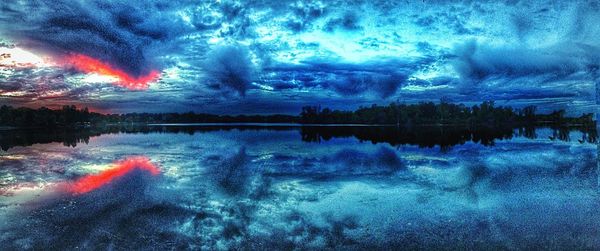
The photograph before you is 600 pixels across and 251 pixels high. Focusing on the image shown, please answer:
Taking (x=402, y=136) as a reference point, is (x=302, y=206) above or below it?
above

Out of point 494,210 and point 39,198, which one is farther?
point 39,198

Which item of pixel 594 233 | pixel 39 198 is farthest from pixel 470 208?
pixel 39 198

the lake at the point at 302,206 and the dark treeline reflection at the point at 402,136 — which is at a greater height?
the lake at the point at 302,206

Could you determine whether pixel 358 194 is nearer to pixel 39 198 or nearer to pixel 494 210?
pixel 494 210

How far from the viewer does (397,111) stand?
131 m

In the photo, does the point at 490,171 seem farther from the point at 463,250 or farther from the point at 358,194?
the point at 463,250

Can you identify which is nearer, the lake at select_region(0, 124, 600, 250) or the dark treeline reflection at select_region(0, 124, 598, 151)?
the lake at select_region(0, 124, 600, 250)

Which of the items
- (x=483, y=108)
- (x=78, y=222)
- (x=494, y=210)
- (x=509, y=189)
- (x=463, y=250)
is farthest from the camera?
(x=483, y=108)

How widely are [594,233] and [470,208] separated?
285 centimetres

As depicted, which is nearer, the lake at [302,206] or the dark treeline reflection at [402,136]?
the lake at [302,206]

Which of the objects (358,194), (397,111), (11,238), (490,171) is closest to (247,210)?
(358,194)

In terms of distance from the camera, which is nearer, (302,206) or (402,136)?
(302,206)

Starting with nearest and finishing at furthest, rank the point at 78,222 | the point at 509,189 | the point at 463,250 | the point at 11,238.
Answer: the point at 463,250, the point at 11,238, the point at 78,222, the point at 509,189

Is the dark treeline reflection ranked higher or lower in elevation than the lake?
lower
